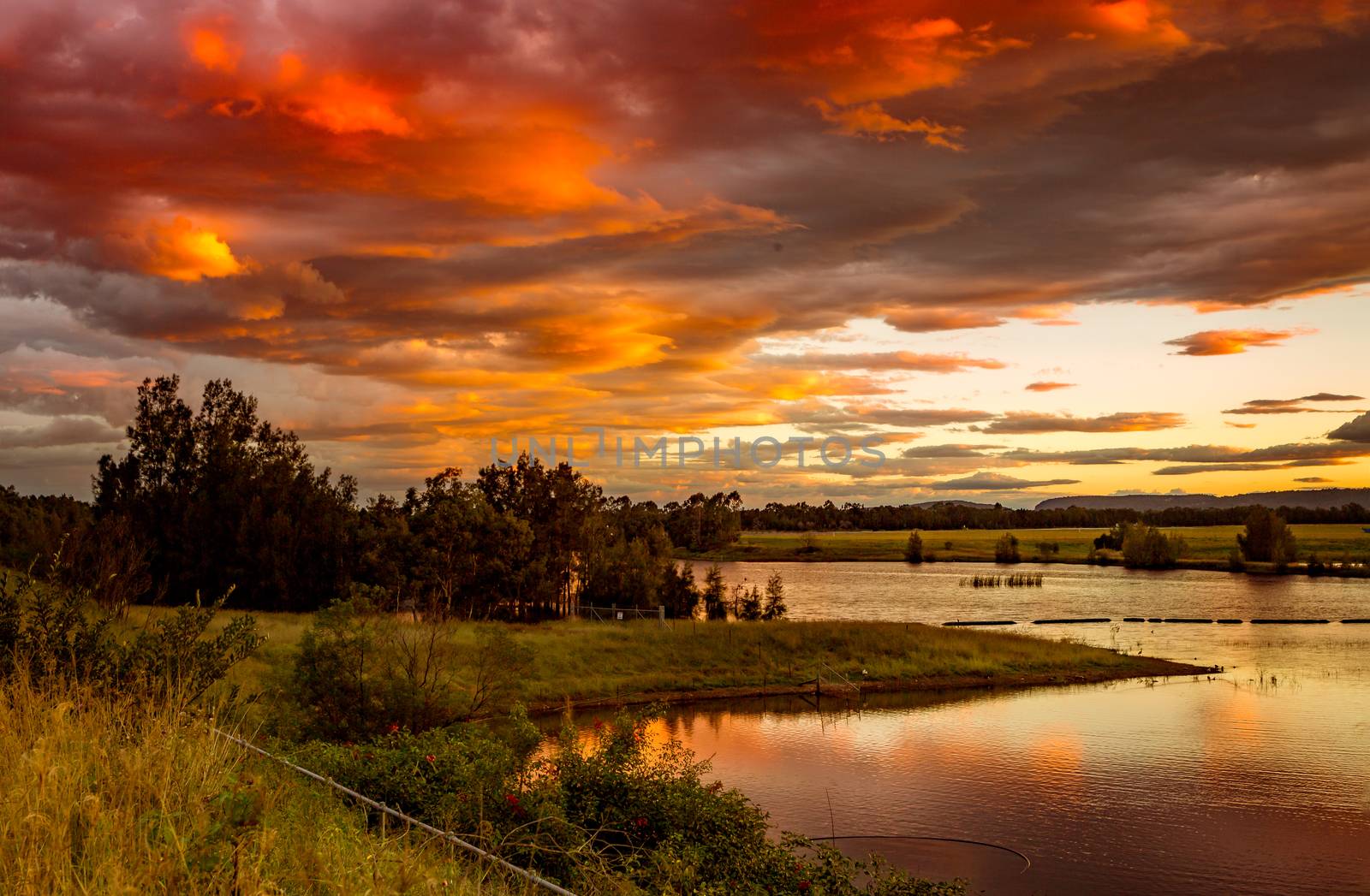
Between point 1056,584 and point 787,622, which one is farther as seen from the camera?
point 1056,584

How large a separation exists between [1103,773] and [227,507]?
169 ft

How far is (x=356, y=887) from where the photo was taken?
5809mm

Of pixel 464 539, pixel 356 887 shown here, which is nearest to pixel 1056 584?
pixel 464 539

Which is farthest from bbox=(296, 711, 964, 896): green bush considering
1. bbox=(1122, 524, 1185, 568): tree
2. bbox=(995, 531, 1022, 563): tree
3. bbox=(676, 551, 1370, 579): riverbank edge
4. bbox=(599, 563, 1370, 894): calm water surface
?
bbox=(995, 531, 1022, 563): tree

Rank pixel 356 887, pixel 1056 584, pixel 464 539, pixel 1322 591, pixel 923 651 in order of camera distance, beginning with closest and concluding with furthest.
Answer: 1. pixel 356 887
2. pixel 923 651
3. pixel 464 539
4. pixel 1322 591
5. pixel 1056 584

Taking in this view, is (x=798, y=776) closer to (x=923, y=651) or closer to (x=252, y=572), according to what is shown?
(x=923, y=651)

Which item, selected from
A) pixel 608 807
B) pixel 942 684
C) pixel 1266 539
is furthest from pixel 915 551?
pixel 608 807

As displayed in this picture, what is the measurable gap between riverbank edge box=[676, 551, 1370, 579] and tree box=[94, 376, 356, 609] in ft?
346

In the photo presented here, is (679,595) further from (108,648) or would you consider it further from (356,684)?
(108,648)

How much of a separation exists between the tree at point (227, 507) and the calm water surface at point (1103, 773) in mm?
29446

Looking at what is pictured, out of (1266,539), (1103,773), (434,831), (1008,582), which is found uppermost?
(434,831)

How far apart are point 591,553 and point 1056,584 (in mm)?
58995

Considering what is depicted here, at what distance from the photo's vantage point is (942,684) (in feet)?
170

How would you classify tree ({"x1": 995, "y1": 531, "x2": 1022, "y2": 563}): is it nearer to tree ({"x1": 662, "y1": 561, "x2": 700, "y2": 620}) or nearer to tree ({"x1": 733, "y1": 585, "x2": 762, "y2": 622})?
tree ({"x1": 662, "y1": 561, "x2": 700, "y2": 620})
